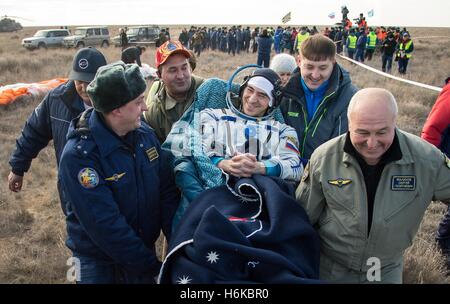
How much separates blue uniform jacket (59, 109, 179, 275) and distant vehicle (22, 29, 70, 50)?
27.1 metres

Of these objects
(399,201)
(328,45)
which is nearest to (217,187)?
(399,201)

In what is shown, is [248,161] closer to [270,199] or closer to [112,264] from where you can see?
[270,199]

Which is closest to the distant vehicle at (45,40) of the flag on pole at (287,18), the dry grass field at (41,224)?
the flag on pole at (287,18)

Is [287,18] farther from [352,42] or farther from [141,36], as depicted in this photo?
[141,36]

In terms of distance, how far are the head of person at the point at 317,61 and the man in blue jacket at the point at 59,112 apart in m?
1.69

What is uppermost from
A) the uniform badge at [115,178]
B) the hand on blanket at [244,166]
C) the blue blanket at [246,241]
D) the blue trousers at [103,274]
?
the hand on blanket at [244,166]

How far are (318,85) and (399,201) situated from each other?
3.51 ft

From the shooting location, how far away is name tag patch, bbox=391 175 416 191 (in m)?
2.21

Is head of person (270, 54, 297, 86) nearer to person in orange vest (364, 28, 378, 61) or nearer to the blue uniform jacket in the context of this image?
the blue uniform jacket

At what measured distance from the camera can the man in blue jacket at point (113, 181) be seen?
2.21m

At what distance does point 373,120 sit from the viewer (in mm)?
2045

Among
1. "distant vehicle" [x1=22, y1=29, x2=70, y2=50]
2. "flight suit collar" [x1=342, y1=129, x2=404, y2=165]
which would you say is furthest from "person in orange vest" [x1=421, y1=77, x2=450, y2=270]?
"distant vehicle" [x1=22, y1=29, x2=70, y2=50]

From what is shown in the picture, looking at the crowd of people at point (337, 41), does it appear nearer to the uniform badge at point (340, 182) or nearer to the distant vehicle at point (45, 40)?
the distant vehicle at point (45, 40)

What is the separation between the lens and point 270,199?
2.04m
